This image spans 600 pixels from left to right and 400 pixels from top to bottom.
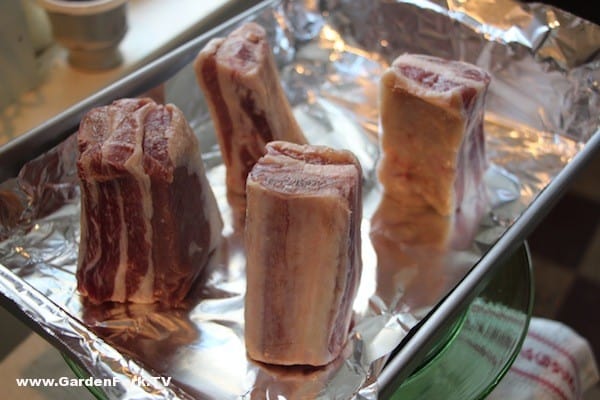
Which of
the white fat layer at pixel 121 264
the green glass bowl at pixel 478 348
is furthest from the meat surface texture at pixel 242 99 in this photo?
the green glass bowl at pixel 478 348

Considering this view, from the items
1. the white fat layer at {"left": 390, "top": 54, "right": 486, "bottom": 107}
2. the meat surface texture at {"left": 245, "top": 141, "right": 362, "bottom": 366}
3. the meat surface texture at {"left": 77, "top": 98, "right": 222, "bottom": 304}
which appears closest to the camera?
the meat surface texture at {"left": 245, "top": 141, "right": 362, "bottom": 366}

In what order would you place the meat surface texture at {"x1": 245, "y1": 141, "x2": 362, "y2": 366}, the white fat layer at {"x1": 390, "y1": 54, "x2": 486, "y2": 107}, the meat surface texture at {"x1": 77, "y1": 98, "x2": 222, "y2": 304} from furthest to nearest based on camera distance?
the white fat layer at {"x1": 390, "y1": 54, "x2": 486, "y2": 107}, the meat surface texture at {"x1": 77, "y1": 98, "x2": 222, "y2": 304}, the meat surface texture at {"x1": 245, "y1": 141, "x2": 362, "y2": 366}

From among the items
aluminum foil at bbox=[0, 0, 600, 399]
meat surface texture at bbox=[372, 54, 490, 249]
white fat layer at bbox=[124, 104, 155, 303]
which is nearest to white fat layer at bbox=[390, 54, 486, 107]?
meat surface texture at bbox=[372, 54, 490, 249]

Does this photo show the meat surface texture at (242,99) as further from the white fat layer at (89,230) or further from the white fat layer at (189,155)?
the white fat layer at (89,230)

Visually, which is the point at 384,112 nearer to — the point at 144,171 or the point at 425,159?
the point at 425,159

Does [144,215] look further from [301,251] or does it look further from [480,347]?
[480,347]

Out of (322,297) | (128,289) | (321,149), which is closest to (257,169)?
(321,149)

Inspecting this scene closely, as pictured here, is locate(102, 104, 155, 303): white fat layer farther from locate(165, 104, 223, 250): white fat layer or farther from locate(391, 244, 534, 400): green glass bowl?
locate(391, 244, 534, 400): green glass bowl

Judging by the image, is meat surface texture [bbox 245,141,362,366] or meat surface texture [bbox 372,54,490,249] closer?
meat surface texture [bbox 245,141,362,366]
